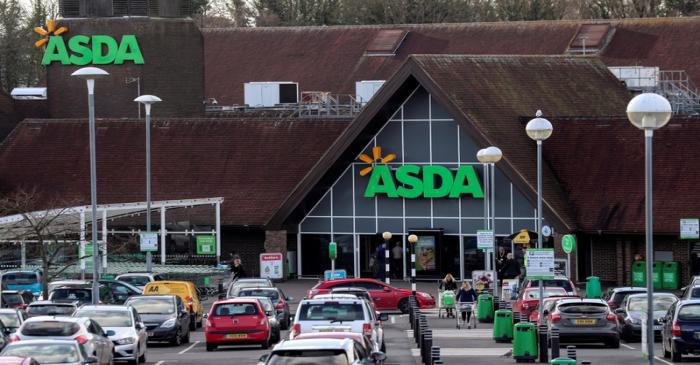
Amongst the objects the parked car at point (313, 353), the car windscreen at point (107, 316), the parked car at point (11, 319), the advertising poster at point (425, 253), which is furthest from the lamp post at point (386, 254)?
the parked car at point (313, 353)

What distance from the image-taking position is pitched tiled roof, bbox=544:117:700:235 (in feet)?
203

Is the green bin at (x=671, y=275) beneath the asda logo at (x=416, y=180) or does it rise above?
beneath

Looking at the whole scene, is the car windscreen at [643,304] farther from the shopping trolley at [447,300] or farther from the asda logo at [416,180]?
the asda logo at [416,180]

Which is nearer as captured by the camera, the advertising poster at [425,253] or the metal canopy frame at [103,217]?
the metal canopy frame at [103,217]

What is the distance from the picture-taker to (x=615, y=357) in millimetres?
36625

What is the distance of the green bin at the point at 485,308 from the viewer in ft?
161

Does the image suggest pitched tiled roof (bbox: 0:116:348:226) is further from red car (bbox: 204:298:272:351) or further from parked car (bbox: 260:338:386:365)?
parked car (bbox: 260:338:386:365)

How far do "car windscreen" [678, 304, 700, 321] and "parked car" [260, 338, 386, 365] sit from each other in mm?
12137

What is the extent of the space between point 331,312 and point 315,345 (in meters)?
9.58

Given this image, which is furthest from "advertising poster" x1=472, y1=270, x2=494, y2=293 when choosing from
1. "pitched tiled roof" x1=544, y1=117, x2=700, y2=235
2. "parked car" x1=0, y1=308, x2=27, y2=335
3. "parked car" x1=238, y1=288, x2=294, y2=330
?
"parked car" x1=0, y1=308, x2=27, y2=335

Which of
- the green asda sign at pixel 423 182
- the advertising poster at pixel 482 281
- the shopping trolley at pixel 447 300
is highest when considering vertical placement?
the green asda sign at pixel 423 182

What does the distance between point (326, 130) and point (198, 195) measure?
235 inches

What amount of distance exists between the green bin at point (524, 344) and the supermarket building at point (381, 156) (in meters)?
25.6

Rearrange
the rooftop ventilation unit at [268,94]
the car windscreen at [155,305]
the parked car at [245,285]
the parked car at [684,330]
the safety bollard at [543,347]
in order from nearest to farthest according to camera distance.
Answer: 1. the parked car at [684,330]
2. the safety bollard at [543,347]
3. the car windscreen at [155,305]
4. the parked car at [245,285]
5. the rooftop ventilation unit at [268,94]
